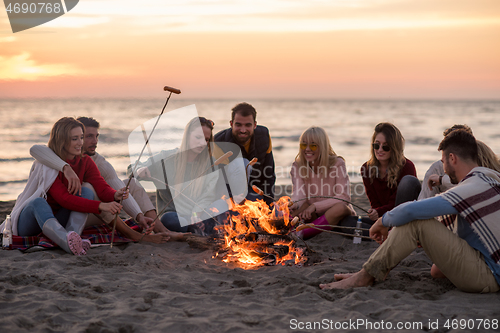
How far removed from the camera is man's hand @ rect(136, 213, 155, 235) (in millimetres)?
5487

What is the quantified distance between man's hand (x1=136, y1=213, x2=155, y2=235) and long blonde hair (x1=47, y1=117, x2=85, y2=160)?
1184 millimetres

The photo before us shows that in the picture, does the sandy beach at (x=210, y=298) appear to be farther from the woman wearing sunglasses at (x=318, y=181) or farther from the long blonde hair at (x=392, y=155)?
the long blonde hair at (x=392, y=155)

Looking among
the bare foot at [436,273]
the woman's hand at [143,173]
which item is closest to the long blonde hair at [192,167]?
the woman's hand at [143,173]

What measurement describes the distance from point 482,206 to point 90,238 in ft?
13.6

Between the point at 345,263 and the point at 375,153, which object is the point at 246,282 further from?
the point at 375,153

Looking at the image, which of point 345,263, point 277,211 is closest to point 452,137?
point 345,263

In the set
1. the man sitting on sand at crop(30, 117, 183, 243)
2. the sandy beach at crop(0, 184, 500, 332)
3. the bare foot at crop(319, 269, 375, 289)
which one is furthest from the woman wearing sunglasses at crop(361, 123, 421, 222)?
the man sitting on sand at crop(30, 117, 183, 243)

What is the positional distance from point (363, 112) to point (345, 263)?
3747cm

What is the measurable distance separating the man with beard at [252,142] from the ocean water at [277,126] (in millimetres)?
1738

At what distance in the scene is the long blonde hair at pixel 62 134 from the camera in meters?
4.98

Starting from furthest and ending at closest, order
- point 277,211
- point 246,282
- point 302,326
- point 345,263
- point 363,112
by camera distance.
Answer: point 363,112 < point 277,211 < point 345,263 < point 246,282 < point 302,326

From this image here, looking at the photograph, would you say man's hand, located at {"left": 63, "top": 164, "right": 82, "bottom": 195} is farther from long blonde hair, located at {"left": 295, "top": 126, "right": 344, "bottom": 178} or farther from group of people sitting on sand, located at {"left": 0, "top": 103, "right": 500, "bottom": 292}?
long blonde hair, located at {"left": 295, "top": 126, "right": 344, "bottom": 178}

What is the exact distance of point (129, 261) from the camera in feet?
15.2

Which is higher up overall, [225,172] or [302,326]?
[225,172]
